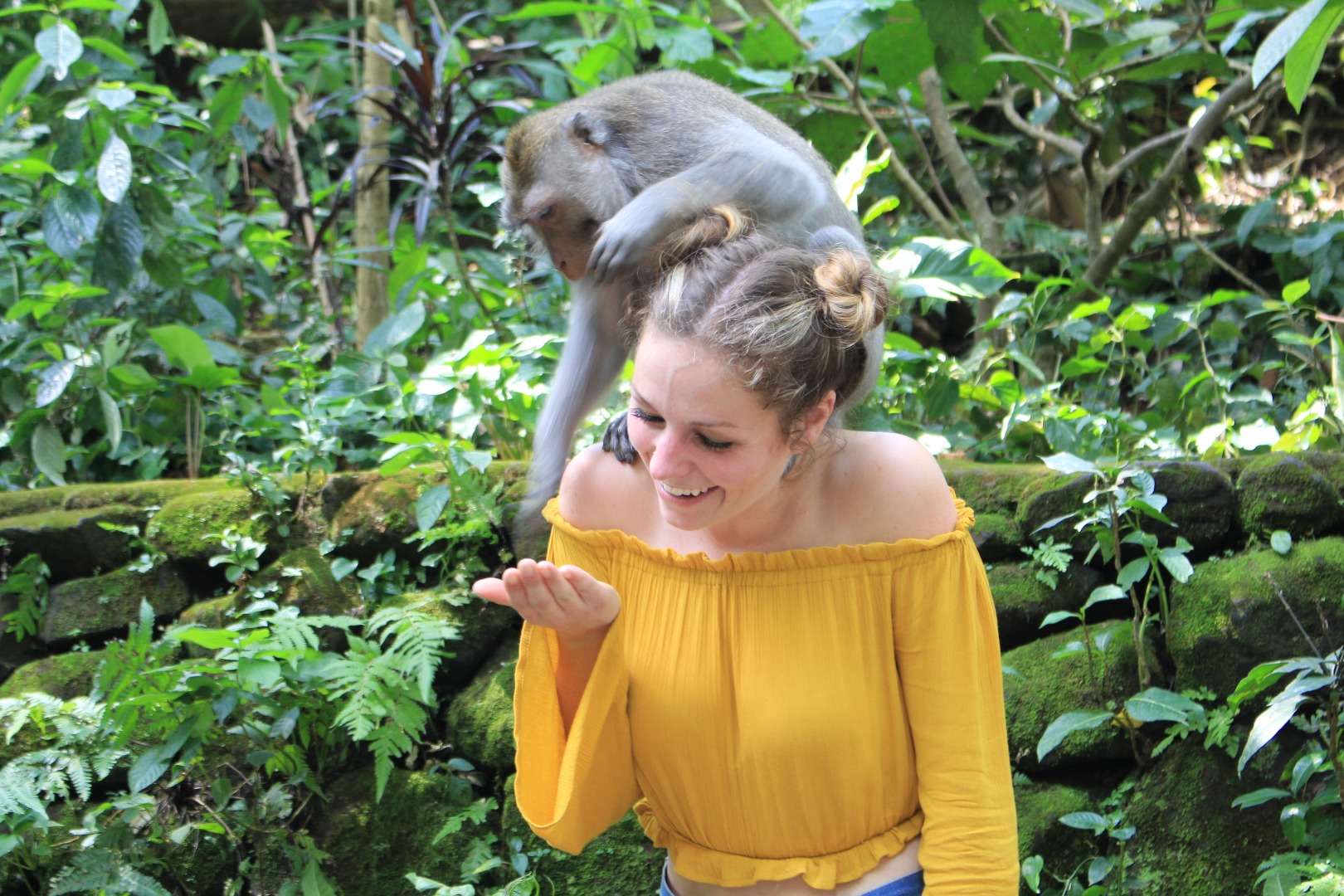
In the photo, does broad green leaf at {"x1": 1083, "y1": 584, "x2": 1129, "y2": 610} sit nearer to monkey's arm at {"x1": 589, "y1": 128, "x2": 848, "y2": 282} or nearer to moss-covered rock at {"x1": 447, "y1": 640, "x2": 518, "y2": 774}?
monkey's arm at {"x1": 589, "y1": 128, "x2": 848, "y2": 282}

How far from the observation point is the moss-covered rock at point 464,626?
2850 millimetres

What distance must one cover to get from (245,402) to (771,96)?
238cm

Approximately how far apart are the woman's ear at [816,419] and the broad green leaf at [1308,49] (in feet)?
2.41

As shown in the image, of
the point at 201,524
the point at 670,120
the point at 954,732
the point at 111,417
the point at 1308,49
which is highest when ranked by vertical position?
the point at 1308,49

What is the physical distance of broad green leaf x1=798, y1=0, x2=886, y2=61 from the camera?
341 cm

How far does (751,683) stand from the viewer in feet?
5.32

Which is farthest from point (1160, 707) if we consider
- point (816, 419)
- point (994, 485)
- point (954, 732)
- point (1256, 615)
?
point (816, 419)

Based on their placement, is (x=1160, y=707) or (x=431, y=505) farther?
(x=431, y=505)

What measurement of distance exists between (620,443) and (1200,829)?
153 centimetres

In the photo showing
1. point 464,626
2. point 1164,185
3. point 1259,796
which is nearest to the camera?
point 1259,796

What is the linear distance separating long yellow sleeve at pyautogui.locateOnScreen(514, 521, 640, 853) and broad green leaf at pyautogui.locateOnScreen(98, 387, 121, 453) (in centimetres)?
256

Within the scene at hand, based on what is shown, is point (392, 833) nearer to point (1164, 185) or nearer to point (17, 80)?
point (17, 80)

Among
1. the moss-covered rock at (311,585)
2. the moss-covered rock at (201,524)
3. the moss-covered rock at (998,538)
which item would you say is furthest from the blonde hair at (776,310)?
the moss-covered rock at (201,524)

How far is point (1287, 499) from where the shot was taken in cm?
253
